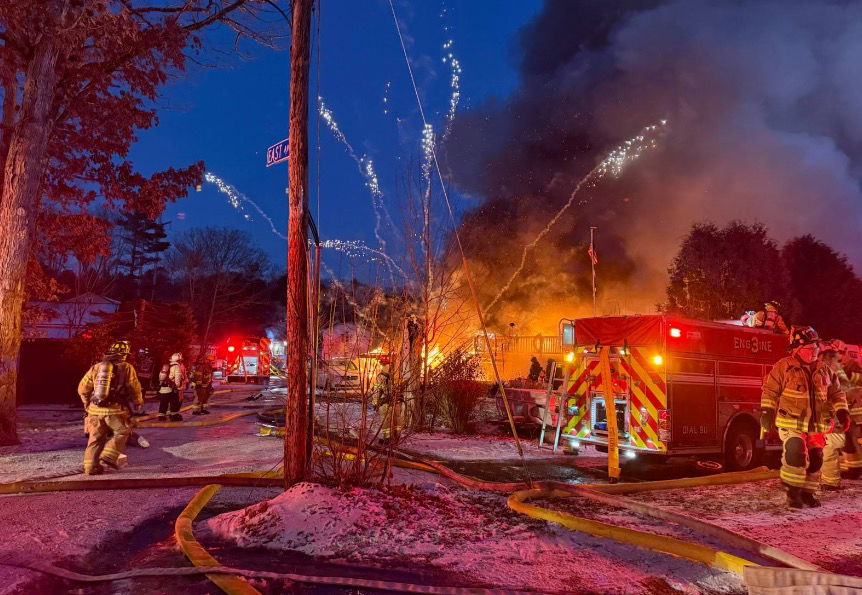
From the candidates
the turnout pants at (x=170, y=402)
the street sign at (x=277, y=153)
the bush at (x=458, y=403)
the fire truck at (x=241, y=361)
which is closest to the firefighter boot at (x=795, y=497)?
the street sign at (x=277, y=153)

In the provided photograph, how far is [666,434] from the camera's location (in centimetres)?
766

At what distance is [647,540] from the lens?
4.32m

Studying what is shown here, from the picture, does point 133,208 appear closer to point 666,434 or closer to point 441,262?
point 441,262

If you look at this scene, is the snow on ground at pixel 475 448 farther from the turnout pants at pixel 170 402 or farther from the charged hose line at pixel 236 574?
the turnout pants at pixel 170 402

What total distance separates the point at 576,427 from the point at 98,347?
44.3 ft

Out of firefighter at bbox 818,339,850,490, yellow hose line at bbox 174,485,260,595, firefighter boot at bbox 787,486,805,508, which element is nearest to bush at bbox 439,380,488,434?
firefighter at bbox 818,339,850,490

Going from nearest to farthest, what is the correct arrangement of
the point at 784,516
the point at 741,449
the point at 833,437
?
the point at 784,516
the point at 833,437
the point at 741,449

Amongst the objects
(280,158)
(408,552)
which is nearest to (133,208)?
(280,158)

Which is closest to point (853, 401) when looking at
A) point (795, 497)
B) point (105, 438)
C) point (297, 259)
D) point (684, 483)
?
point (795, 497)

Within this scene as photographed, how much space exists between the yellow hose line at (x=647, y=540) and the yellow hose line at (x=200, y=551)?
260cm

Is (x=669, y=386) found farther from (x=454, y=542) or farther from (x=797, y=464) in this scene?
(x=454, y=542)

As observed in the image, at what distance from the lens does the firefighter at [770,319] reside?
31.1 feet

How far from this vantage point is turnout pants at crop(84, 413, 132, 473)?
718 centimetres

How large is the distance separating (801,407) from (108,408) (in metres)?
8.25
